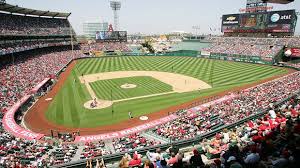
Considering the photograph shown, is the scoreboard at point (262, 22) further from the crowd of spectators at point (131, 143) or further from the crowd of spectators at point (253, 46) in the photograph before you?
the crowd of spectators at point (131, 143)

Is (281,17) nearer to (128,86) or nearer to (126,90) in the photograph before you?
(128,86)

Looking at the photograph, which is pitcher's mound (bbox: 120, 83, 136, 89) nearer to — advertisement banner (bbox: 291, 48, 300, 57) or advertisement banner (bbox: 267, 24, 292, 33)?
advertisement banner (bbox: 291, 48, 300, 57)

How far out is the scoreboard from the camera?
238 ft

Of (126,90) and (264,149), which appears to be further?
(126,90)

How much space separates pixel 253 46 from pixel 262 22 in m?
8.93

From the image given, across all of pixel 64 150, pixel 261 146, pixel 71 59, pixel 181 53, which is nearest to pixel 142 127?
pixel 64 150

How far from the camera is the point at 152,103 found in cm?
3434

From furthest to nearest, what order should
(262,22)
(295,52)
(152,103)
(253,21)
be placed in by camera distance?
(253,21), (262,22), (295,52), (152,103)

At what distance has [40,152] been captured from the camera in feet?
61.0

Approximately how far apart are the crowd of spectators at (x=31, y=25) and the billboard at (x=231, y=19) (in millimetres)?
59735

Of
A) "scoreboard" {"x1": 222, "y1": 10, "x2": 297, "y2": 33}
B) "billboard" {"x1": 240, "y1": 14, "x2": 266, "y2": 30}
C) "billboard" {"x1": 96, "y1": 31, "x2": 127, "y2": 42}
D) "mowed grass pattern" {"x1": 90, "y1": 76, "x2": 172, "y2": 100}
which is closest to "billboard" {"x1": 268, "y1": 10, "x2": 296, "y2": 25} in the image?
"scoreboard" {"x1": 222, "y1": 10, "x2": 297, "y2": 33}

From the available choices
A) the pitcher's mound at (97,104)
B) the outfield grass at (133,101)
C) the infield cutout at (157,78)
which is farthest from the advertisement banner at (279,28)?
the pitcher's mound at (97,104)

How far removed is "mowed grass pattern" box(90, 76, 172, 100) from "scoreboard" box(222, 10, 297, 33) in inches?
1976

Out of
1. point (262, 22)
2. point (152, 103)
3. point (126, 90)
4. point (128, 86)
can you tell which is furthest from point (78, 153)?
point (262, 22)
